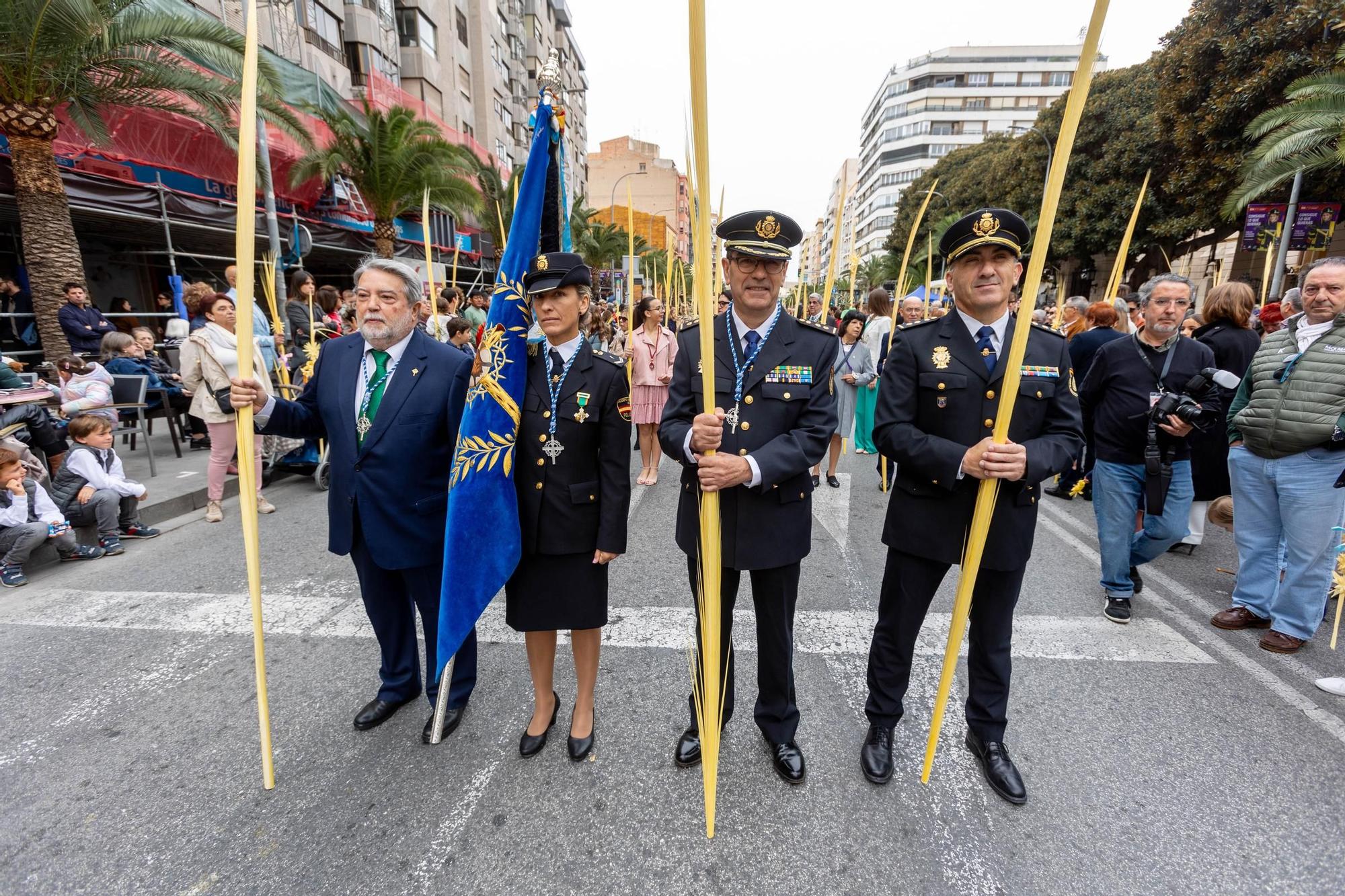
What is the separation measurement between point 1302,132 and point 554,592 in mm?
16238

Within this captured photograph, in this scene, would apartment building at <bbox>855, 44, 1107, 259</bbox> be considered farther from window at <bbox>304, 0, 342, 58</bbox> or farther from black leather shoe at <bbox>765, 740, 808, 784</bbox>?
black leather shoe at <bbox>765, 740, 808, 784</bbox>

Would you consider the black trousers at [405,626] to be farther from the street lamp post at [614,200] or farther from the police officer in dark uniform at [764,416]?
the street lamp post at [614,200]

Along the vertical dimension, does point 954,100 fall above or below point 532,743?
above

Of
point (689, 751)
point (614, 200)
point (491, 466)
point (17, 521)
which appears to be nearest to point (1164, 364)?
point (689, 751)

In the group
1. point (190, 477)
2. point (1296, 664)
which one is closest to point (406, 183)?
point (190, 477)

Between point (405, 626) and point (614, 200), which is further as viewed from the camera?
point (614, 200)

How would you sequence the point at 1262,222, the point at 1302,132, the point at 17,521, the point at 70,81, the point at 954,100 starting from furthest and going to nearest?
the point at 954,100 < the point at 1262,222 < the point at 1302,132 < the point at 70,81 < the point at 17,521

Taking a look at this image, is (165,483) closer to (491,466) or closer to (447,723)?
(447,723)

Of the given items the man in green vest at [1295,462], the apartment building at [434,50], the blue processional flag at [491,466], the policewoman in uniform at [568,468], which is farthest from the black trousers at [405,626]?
the apartment building at [434,50]

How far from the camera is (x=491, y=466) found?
7.68ft

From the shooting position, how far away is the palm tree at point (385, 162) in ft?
45.1

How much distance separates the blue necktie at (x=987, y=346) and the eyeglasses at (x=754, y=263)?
786 millimetres

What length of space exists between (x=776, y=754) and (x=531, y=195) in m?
2.45

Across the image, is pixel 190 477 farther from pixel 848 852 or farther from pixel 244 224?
pixel 848 852
